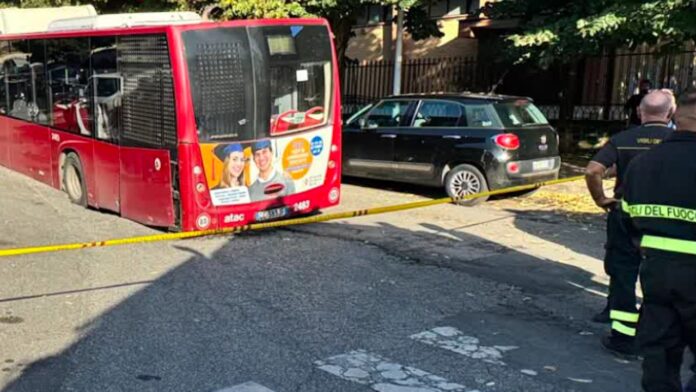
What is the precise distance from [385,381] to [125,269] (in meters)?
3.64

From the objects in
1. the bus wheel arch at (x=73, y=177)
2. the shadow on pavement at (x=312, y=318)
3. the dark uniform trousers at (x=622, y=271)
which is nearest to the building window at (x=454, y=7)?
the bus wheel arch at (x=73, y=177)

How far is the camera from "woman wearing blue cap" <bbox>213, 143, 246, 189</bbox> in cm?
818

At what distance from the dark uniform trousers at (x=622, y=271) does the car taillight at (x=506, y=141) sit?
206 inches

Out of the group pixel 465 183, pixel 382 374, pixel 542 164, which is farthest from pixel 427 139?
pixel 382 374

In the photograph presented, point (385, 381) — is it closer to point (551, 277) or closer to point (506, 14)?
point (551, 277)

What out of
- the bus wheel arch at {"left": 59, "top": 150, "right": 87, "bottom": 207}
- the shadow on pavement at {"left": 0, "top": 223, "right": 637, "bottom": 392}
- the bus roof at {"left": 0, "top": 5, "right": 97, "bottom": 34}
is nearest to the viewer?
the shadow on pavement at {"left": 0, "top": 223, "right": 637, "bottom": 392}

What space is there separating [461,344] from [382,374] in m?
0.81

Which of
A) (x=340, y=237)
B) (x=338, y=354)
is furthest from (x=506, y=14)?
(x=338, y=354)

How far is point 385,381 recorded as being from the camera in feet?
14.5

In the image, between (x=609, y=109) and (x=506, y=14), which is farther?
(x=609, y=109)

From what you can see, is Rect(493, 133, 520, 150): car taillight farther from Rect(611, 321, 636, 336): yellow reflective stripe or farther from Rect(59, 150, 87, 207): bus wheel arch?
Rect(59, 150, 87, 207): bus wheel arch

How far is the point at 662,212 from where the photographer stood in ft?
11.4

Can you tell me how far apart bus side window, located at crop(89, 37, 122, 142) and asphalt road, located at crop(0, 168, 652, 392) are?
49.3 inches

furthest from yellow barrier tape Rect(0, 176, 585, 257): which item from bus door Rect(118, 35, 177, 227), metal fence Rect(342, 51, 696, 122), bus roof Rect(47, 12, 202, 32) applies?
metal fence Rect(342, 51, 696, 122)
